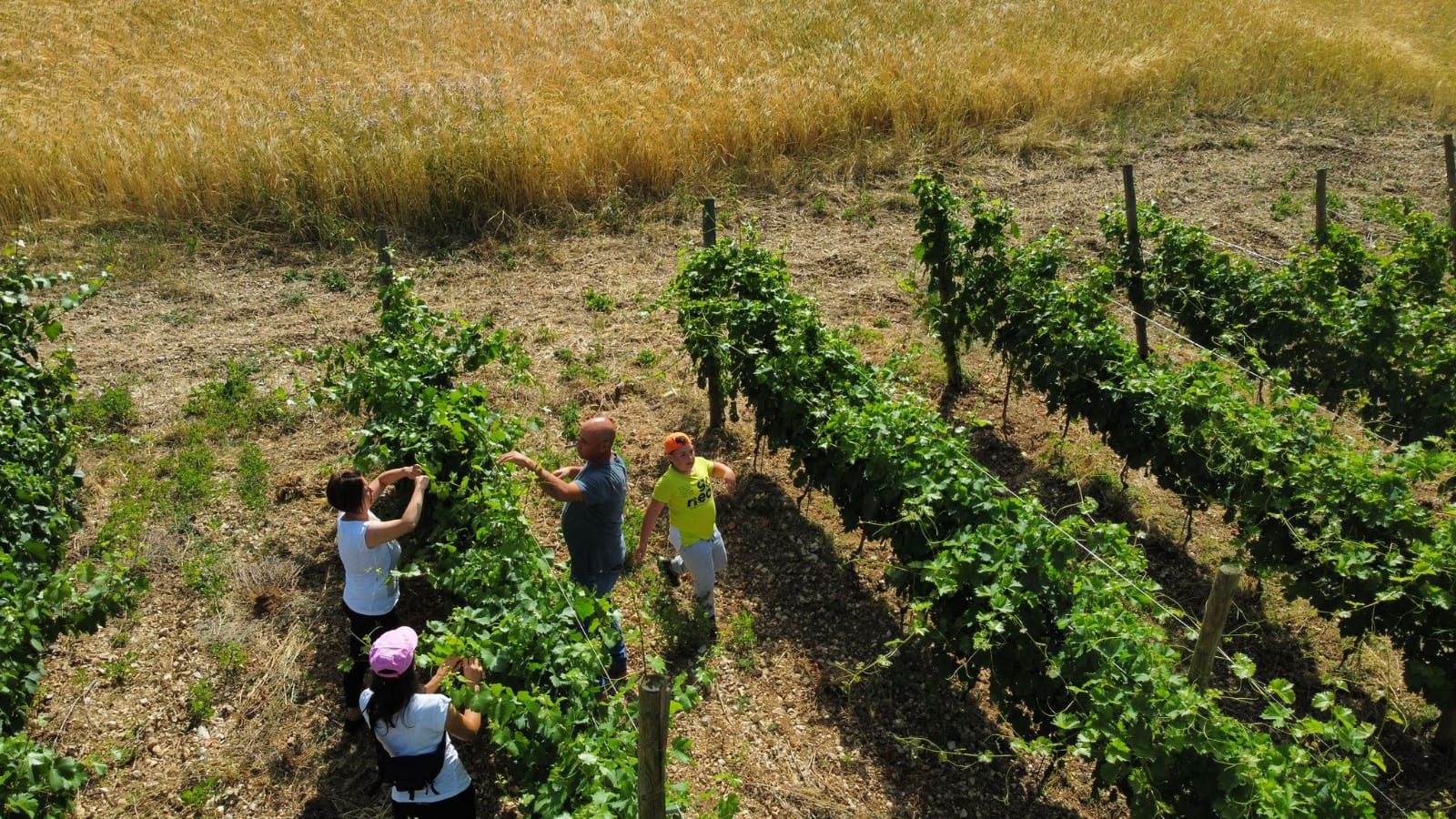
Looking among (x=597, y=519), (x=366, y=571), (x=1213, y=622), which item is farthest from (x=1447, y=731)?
(x=366, y=571)

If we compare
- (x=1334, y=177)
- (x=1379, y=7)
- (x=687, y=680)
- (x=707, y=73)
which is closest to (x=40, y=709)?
(x=687, y=680)

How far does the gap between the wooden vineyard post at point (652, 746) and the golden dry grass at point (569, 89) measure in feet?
30.7

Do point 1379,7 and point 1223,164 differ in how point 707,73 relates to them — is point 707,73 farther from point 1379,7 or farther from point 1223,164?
point 1379,7

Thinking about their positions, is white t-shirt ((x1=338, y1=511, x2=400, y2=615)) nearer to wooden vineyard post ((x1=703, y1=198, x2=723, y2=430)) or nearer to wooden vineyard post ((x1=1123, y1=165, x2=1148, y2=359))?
wooden vineyard post ((x1=703, y1=198, x2=723, y2=430))

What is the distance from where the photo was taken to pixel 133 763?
5285mm

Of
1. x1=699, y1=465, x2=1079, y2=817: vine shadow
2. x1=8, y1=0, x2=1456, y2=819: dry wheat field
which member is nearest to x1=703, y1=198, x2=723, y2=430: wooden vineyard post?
x1=8, y1=0, x2=1456, y2=819: dry wheat field

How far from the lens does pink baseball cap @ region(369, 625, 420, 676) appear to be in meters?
3.87

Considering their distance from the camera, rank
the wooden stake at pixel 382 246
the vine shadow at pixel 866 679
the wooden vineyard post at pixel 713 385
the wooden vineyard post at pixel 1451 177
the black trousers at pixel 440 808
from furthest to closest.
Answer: the wooden vineyard post at pixel 1451 177, the wooden vineyard post at pixel 713 385, the wooden stake at pixel 382 246, the vine shadow at pixel 866 679, the black trousers at pixel 440 808

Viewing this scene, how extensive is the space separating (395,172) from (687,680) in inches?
318

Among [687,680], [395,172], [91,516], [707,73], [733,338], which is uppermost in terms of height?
[707,73]

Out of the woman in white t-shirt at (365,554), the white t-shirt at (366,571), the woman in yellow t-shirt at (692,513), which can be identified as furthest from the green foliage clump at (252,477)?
the woman in yellow t-shirt at (692,513)

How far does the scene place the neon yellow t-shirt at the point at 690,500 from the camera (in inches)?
225

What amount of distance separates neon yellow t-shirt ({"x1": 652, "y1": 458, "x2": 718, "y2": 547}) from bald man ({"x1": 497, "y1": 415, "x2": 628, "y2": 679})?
0.32 meters

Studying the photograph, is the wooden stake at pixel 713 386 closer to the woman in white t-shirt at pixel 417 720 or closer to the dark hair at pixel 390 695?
the woman in white t-shirt at pixel 417 720
